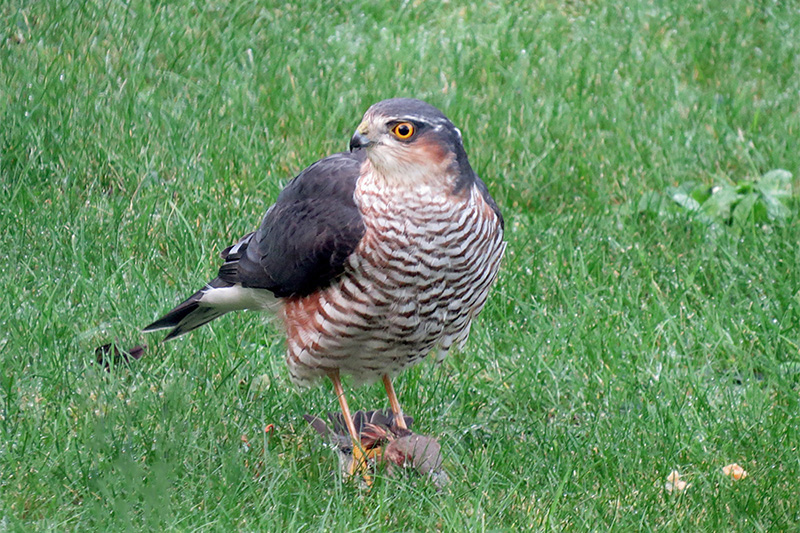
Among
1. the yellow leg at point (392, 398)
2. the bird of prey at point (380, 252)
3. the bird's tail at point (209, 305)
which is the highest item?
the bird of prey at point (380, 252)

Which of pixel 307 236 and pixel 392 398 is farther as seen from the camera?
pixel 392 398

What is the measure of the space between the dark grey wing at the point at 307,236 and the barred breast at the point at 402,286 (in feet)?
0.17

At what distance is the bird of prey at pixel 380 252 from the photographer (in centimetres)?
331

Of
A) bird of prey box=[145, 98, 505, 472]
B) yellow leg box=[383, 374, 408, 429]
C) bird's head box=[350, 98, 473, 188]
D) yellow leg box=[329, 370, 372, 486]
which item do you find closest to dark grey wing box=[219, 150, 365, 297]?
bird of prey box=[145, 98, 505, 472]

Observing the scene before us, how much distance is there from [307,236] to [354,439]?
76cm

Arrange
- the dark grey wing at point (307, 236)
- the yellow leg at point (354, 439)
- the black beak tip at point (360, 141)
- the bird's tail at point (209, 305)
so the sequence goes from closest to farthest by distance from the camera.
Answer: the black beak tip at point (360, 141) < the dark grey wing at point (307, 236) < the yellow leg at point (354, 439) < the bird's tail at point (209, 305)

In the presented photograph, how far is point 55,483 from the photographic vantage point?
3203 millimetres

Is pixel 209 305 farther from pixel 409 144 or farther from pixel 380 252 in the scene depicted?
pixel 409 144

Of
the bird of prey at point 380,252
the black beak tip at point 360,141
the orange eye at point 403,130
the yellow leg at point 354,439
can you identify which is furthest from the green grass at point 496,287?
the orange eye at point 403,130

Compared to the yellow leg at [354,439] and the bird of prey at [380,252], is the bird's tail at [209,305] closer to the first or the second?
the bird of prey at [380,252]

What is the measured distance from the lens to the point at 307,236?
3.55m

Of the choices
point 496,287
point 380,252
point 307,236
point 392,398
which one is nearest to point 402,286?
point 380,252

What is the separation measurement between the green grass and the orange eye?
3.70ft

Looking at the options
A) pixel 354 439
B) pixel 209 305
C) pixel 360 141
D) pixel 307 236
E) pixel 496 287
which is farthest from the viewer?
pixel 496 287
